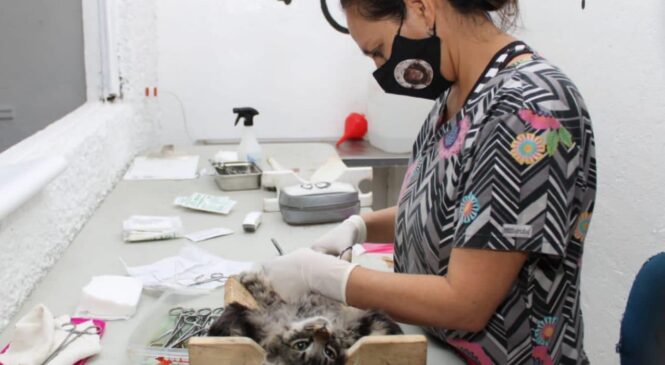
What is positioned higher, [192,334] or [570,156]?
[570,156]

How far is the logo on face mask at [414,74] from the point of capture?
108cm

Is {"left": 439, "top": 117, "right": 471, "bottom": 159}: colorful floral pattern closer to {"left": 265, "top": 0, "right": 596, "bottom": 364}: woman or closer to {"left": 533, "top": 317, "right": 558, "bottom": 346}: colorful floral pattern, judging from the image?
{"left": 265, "top": 0, "right": 596, "bottom": 364}: woman

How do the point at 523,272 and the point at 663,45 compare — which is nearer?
the point at 523,272

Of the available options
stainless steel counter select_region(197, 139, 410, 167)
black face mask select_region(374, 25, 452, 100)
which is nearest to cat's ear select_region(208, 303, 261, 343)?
black face mask select_region(374, 25, 452, 100)

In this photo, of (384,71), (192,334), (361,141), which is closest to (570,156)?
(384,71)

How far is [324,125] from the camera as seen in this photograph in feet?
10.00

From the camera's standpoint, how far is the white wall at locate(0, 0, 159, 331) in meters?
1.17

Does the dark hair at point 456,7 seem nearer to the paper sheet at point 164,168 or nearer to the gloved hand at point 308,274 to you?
the gloved hand at point 308,274

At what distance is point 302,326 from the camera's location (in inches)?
32.6

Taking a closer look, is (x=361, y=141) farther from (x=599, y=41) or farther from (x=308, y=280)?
(x=308, y=280)

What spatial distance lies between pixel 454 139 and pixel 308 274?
356mm

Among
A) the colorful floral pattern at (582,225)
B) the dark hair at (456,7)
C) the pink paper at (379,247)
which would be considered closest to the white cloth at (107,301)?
the pink paper at (379,247)

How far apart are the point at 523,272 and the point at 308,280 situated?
1.23 feet

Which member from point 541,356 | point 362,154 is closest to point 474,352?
point 541,356
